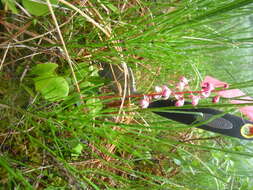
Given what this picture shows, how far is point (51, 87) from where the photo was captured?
1.95ft

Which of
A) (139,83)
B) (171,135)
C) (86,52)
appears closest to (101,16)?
A: (86,52)

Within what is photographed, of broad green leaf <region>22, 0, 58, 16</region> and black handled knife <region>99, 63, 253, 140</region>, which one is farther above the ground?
broad green leaf <region>22, 0, 58, 16</region>

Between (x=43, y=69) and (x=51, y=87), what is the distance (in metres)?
0.05

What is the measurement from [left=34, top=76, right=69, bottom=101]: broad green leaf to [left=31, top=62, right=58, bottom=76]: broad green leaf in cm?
1

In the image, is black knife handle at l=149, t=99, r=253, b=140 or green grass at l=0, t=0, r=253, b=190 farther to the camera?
black knife handle at l=149, t=99, r=253, b=140

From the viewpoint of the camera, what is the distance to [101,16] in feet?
2.08

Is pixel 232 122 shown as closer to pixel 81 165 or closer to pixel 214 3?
pixel 214 3

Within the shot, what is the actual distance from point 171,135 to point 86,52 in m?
0.52

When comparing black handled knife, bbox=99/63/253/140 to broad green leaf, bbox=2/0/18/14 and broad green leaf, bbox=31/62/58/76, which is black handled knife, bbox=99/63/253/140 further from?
broad green leaf, bbox=2/0/18/14

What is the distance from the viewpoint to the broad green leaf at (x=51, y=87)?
592 mm

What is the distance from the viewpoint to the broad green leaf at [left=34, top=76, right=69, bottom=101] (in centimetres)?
59

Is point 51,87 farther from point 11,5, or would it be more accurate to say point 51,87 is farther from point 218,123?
point 218,123

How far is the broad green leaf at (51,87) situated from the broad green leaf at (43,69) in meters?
0.01

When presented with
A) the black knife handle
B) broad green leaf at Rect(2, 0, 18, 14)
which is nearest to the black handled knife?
the black knife handle
